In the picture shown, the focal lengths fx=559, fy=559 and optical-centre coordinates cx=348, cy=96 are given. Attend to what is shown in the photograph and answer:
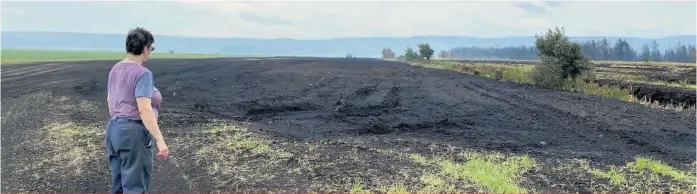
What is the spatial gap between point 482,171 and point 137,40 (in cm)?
468

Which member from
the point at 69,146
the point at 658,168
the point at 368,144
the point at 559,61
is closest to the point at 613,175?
the point at 658,168

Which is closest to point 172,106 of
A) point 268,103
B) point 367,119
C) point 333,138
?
point 268,103

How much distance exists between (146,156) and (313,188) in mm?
2385

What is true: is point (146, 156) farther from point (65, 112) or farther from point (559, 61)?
point (559, 61)

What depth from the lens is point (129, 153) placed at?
429 centimetres

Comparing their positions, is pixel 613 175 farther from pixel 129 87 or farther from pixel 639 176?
pixel 129 87

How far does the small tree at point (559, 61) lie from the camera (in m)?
25.3

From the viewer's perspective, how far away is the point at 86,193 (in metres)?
6.33

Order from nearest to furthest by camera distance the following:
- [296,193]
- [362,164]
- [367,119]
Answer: [296,193] < [362,164] < [367,119]

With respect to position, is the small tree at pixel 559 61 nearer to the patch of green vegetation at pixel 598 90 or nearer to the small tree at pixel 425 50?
the patch of green vegetation at pixel 598 90

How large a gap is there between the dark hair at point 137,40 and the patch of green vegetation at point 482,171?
3515 millimetres

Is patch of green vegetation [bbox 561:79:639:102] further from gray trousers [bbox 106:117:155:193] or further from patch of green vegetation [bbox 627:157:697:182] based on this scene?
gray trousers [bbox 106:117:155:193]

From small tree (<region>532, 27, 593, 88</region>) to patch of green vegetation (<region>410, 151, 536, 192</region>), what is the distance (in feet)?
59.8

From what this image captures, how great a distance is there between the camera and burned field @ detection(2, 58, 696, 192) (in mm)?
6816
